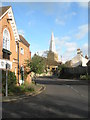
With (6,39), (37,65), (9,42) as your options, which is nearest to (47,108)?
(6,39)

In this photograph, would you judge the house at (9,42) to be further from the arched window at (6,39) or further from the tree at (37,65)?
the tree at (37,65)

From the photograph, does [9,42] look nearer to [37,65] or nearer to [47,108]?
[37,65]

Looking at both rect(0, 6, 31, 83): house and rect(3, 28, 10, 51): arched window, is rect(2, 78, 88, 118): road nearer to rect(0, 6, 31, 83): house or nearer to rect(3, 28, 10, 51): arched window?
rect(0, 6, 31, 83): house

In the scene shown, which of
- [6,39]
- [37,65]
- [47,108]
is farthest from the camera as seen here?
[37,65]

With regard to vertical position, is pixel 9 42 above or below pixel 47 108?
above

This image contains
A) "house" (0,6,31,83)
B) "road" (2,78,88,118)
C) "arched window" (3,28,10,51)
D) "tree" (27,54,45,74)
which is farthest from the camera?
"tree" (27,54,45,74)

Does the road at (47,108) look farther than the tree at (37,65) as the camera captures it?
No

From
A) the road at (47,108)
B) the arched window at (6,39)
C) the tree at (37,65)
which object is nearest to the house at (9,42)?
the arched window at (6,39)

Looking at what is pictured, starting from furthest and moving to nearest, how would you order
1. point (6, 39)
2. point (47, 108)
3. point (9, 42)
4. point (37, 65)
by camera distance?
point (37, 65)
point (9, 42)
point (6, 39)
point (47, 108)

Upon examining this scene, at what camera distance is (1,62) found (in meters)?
17.8

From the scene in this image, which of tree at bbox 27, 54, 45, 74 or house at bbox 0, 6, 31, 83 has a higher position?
house at bbox 0, 6, 31, 83

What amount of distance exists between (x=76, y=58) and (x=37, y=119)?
86525mm

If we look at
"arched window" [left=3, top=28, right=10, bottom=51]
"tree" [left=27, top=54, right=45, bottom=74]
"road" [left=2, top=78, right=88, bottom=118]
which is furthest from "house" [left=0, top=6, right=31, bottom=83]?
"road" [left=2, top=78, right=88, bottom=118]

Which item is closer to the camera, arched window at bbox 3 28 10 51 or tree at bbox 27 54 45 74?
arched window at bbox 3 28 10 51
